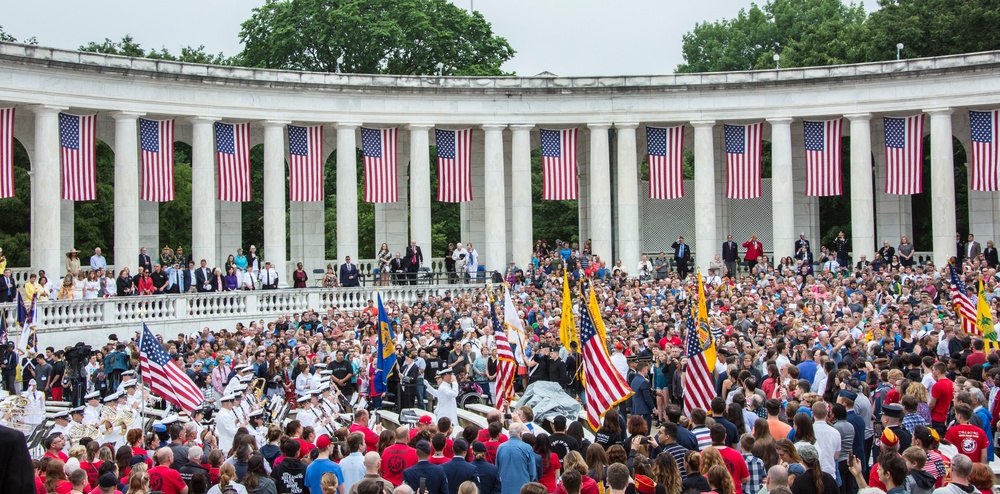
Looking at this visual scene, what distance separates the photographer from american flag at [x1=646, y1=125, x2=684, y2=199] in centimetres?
6206

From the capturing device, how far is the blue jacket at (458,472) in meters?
18.2

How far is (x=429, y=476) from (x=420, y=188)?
146 ft

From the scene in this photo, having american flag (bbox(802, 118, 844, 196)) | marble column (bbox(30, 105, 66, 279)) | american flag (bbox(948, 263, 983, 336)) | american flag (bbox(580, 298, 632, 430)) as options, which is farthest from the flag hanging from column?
american flag (bbox(580, 298, 632, 430))

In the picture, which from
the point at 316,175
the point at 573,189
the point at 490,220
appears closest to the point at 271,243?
the point at 316,175

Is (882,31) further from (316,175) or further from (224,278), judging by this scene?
(224,278)

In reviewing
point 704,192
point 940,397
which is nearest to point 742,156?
point 704,192

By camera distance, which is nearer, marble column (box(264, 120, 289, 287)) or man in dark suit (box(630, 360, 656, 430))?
man in dark suit (box(630, 360, 656, 430))

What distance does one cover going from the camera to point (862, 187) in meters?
61.0

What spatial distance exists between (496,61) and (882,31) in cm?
2817

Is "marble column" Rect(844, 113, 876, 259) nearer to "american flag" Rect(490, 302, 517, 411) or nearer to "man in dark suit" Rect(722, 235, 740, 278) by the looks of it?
"man in dark suit" Rect(722, 235, 740, 278)

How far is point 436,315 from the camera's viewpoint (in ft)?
154

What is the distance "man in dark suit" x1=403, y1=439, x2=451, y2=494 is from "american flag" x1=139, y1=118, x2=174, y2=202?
4161cm

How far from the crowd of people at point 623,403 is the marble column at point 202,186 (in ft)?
29.8

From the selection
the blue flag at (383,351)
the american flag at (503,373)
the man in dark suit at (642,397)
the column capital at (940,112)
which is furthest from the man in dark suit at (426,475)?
the column capital at (940,112)
